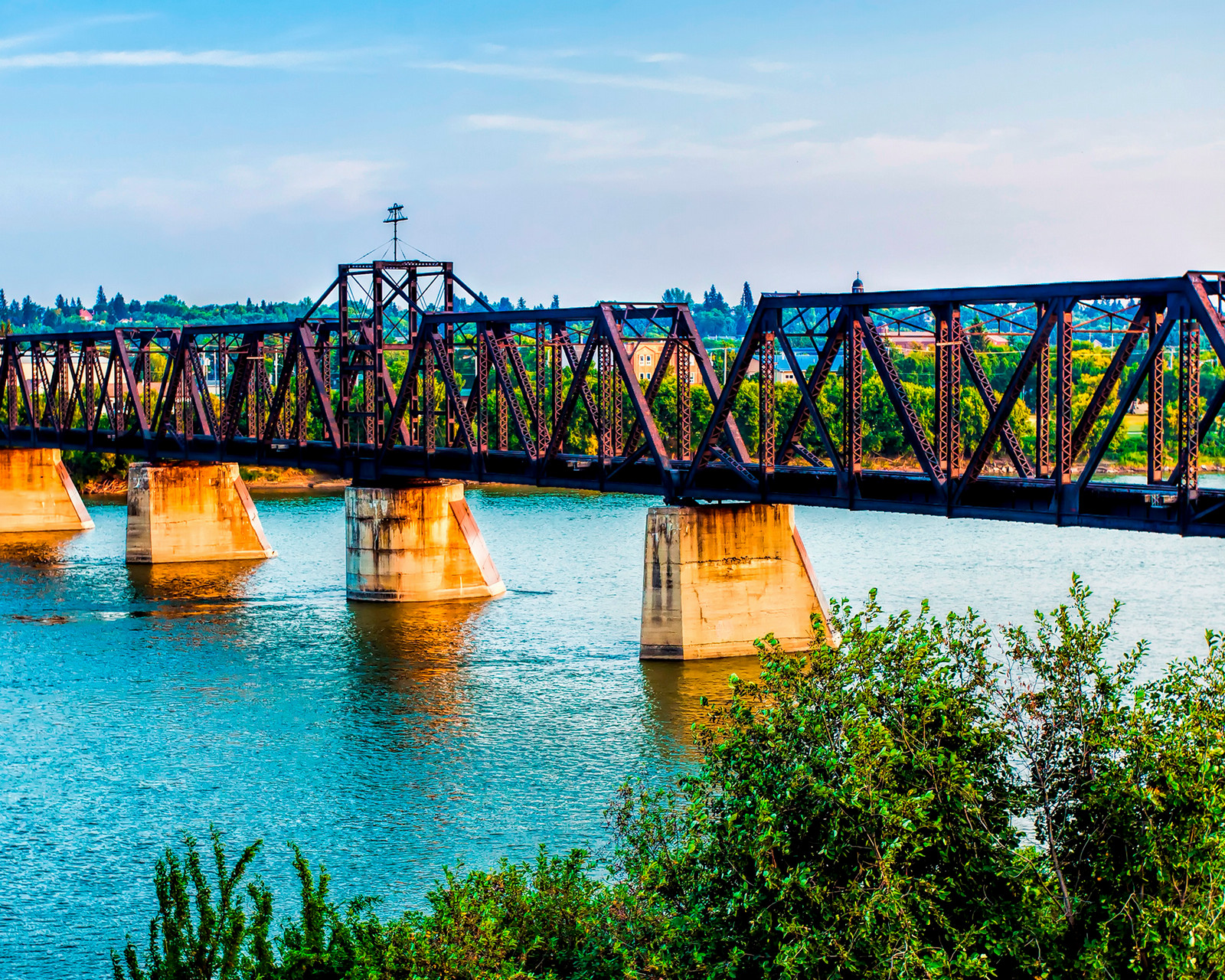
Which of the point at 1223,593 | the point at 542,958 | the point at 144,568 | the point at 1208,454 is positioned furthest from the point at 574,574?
the point at 1208,454

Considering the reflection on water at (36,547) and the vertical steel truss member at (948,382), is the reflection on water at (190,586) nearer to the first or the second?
the reflection on water at (36,547)

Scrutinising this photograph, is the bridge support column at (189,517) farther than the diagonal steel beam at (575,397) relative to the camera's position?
Yes

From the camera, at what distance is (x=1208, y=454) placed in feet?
442

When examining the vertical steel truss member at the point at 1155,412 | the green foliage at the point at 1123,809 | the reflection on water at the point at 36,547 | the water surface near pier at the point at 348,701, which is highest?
the vertical steel truss member at the point at 1155,412

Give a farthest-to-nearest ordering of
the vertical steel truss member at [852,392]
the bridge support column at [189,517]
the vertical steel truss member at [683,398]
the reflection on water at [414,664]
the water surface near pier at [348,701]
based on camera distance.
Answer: the bridge support column at [189,517] < the vertical steel truss member at [683,398] < the reflection on water at [414,664] < the vertical steel truss member at [852,392] < the water surface near pier at [348,701]

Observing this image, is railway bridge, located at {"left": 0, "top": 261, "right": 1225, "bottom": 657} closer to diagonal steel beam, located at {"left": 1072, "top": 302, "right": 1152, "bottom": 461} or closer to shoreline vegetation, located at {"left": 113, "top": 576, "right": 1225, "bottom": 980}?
diagonal steel beam, located at {"left": 1072, "top": 302, "right": 1152, "bottom": 461}

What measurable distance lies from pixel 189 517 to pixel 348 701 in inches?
1361

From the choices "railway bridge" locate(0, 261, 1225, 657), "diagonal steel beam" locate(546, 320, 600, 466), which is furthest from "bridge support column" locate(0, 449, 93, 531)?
"diagonal steel beam" locate(546, 320, 600, 466)

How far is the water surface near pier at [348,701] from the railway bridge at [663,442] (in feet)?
7.74

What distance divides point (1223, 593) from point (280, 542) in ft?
155

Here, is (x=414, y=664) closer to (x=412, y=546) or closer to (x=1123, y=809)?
(x=412, y=546)

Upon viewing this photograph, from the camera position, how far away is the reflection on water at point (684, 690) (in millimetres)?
38403

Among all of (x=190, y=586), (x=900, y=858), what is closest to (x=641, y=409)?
(x=190, y=586)

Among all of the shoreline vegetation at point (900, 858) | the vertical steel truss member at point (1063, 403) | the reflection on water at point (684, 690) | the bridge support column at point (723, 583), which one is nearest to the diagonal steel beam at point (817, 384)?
the bridge support column at point (723, 583)
